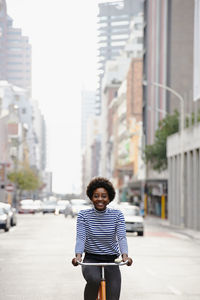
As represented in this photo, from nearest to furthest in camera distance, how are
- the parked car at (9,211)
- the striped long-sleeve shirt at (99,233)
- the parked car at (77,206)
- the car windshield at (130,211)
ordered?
1. the striped long-sleeve shirt at (99,233)
2. the car windshield at (130,211)
3. the parked car at (9,211)
4. the parked car at (77,206)

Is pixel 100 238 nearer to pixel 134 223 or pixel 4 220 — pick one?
pixel 134 223

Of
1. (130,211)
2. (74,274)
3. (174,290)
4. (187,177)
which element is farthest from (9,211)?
(174,290)

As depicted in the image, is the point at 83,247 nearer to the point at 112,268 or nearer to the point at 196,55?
the point at 112,268

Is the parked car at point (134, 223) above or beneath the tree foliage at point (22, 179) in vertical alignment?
beneath

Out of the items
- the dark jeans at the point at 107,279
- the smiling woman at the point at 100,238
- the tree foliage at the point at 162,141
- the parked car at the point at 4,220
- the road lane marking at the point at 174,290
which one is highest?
the tree foliage at the point at 162,141

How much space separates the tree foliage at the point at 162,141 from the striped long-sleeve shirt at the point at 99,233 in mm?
65670

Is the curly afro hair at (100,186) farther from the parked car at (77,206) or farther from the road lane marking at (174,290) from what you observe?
the parked car at (77,206)

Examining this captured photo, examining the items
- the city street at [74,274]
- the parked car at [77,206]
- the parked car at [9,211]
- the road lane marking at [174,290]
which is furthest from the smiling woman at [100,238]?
the parked car at [77,206]

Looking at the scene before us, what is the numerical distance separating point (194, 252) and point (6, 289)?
1364 cm

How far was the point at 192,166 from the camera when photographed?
54406 mm

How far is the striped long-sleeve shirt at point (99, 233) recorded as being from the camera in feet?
28.0

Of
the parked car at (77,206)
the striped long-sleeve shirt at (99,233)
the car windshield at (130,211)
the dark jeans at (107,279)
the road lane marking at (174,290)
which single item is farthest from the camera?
the parked car at (77,206)

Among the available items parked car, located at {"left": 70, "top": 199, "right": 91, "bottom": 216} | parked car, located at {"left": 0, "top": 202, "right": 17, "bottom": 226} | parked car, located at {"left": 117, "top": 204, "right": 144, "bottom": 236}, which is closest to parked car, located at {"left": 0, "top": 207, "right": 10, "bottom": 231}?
parked car, located at {"left": 0, "top": 202, "right": 17, "bottom": 226}

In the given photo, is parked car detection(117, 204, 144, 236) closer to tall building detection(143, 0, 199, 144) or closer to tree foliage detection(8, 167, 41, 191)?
tall building detection(143, 0, 199, 144)
